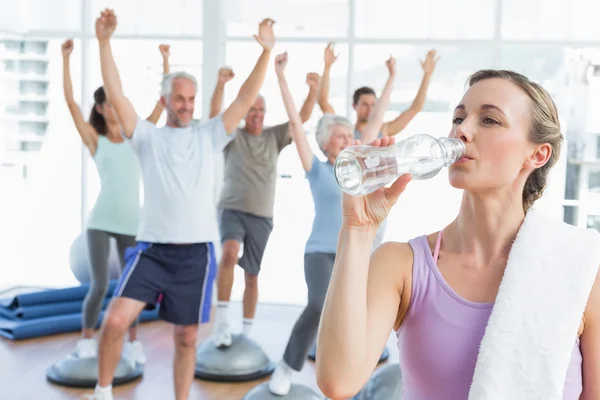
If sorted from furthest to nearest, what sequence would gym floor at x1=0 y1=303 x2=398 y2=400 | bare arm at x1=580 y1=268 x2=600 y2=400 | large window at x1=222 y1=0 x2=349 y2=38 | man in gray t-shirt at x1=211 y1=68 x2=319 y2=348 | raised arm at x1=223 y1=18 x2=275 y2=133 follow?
large window at x1=222 y1=0 x2=349 y2=38, man in gray t-shirt at x1=211 y1=68 x2=319 y2=348, gym floor at x1=0 y1=303 x2=398 y2=400, raised arm at x1=223 y1=18 x2=275 y2=133, bare arm at x1=580 y1=268 x2=600 y2=400

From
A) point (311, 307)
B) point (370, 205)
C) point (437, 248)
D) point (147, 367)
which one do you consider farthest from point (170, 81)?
point (370, 205)

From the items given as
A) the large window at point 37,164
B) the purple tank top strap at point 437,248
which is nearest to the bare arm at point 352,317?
the purple tank top strap at point 437,248

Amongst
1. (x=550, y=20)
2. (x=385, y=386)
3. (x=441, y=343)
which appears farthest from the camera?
(x=550, y=20)

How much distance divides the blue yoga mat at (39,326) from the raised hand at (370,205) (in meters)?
4.17

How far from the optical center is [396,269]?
5.09 feet

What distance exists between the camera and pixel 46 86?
21.6 feet

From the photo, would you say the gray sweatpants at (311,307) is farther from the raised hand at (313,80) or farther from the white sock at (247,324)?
the raised hand at (313,80)

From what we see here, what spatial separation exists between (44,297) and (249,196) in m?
1.68

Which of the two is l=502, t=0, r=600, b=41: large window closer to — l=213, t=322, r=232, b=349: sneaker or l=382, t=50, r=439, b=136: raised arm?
l=382, t=50, r=439, b=136: raised arm

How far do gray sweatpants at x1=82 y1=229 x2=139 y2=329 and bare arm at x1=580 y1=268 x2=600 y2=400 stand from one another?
126 inches

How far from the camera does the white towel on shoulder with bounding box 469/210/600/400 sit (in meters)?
1.45

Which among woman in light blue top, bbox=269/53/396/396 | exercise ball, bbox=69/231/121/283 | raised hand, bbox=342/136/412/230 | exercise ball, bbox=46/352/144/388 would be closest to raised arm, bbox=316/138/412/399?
raised hand, bbox=342/136/412/230

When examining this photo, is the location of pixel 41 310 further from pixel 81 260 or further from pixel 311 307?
pixel 311 307

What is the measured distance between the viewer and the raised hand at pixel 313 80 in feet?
15.1
